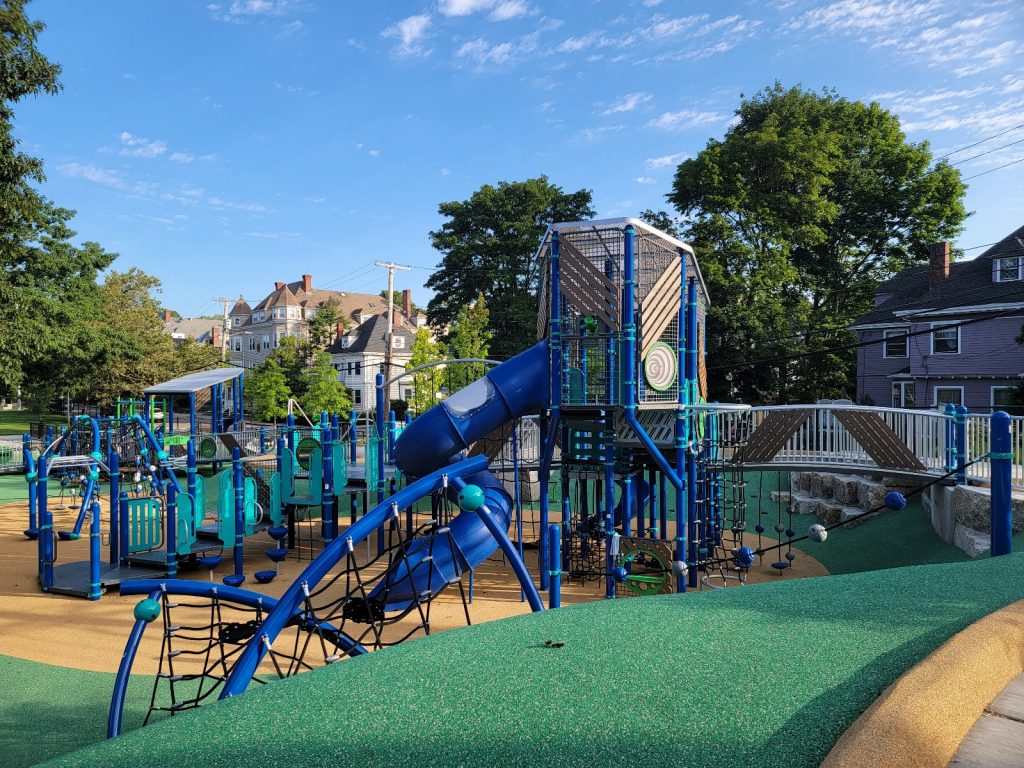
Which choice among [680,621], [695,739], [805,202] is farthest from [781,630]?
[805,202]

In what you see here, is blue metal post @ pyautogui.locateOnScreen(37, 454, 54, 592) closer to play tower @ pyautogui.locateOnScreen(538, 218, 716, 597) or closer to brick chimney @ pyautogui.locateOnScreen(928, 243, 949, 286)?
play tower @ pyautogui.locateOnScreen(538, 218, 716, 597)

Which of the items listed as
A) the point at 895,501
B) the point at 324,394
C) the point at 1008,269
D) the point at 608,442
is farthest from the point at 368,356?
the point at 895,501

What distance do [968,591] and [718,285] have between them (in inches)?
1170

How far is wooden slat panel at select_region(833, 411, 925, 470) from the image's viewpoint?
1378 cm

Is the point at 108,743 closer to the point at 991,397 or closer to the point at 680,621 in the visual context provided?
the point at 680,621

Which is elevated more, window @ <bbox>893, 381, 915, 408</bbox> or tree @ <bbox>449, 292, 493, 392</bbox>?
tree @ <bbox>449, 292, 493, 392</bbox>

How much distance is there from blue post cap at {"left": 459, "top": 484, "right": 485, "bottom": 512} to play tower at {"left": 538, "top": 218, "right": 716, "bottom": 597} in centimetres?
603

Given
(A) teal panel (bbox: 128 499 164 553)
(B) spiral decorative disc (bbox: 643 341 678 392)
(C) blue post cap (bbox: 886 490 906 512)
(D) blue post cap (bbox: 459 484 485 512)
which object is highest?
(B) spiral decorative disc (bbox: 643 341 678 392)

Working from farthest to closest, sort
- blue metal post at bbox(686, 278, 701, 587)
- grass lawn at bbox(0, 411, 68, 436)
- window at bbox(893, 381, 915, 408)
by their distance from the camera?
grass lawn at bbox(0, 411, 68, 436) < window at bbox(893, 381, 915, 408) < blue metal post at bbox(686, 278, 701, 587)

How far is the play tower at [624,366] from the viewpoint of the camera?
11664 millimetres

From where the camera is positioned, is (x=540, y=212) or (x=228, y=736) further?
(x=540, y=212)

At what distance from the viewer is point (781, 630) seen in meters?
4.41

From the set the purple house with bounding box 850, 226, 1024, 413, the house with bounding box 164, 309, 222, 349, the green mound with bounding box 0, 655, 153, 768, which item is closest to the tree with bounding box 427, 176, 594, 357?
the purple house with bounding box 850, 226, 1024, 413

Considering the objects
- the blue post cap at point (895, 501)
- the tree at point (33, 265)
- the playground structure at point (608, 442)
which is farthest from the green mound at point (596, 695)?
the tree at point (33, 265)
